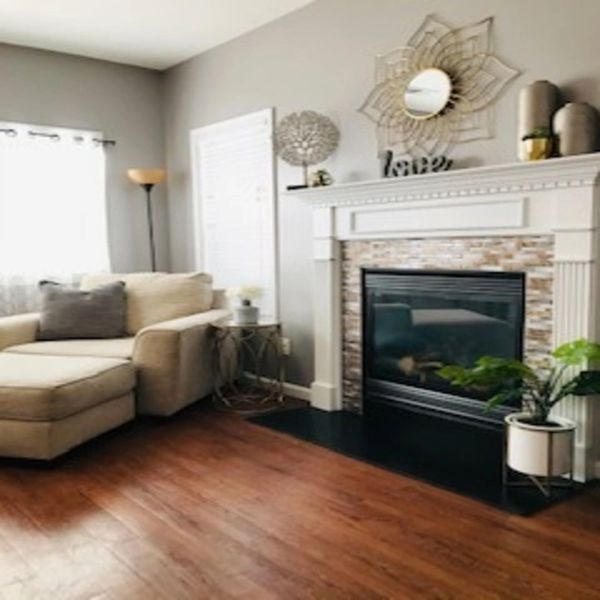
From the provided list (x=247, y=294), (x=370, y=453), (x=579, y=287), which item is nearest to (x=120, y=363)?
(x=247, y=294)

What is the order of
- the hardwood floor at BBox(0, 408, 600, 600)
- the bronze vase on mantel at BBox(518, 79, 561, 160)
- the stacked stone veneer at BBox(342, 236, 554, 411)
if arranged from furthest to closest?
1. the stacked stone veneer at BBox(342, 236, 554, 411)
2. the bronze vase on mantel at BBox(518, 79, 561, 160)
3. the hardwood floor at BBox(0, 408, 600, 600)

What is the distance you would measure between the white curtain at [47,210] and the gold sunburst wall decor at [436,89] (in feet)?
7.68

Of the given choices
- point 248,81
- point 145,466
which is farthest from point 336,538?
point 248,81

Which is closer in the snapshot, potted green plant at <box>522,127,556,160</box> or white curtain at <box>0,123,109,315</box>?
potted green plant at <box>522,127,556,160</box>

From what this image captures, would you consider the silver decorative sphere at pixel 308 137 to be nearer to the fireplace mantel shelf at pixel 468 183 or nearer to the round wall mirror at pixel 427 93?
the fireplace mantel shelf at pixel 468 183

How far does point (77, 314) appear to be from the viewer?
4055 mm

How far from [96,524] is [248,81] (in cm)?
307

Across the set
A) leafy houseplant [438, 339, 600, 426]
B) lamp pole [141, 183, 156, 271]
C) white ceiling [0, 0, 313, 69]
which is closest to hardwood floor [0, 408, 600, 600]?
leafy houseplant [438, 339, 600, 426]

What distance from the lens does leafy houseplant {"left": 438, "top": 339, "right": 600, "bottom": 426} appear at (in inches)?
97.2

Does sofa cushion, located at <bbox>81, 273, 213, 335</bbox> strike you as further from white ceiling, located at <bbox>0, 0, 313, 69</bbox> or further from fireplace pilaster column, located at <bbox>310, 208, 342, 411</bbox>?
white ceiling, located at <bbox>0, 0, 313, 69</bbox>

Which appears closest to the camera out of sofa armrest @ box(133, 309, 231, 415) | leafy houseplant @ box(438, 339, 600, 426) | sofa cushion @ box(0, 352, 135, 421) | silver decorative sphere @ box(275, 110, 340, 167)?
leafy houseplant @ box(438, 339, 600, 426)

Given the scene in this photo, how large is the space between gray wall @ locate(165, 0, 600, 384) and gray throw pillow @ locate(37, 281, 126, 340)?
44.0 inches

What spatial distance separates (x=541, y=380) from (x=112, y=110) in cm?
375

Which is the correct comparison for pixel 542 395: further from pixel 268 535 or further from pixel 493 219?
pixel 268 535
